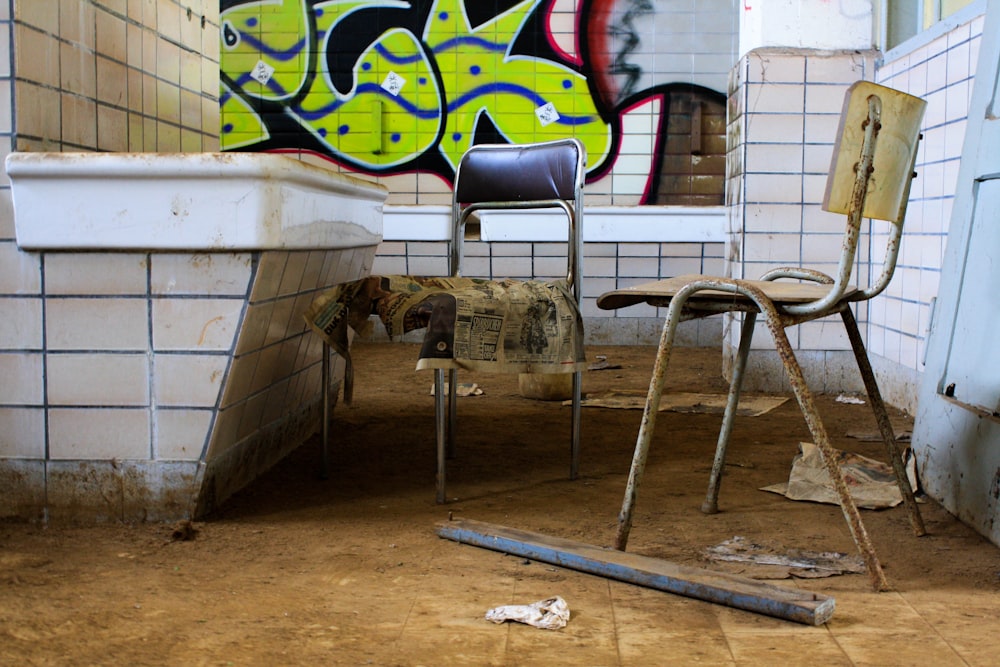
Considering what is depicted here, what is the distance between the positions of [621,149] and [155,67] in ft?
13.0

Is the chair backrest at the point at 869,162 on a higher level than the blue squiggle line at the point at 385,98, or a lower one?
lower

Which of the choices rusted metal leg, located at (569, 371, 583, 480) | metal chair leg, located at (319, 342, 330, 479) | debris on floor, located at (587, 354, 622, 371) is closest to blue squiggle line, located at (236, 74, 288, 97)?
debris on floor, located at (587, 354, 622, 371)

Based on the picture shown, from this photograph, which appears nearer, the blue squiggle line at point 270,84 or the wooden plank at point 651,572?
the wooden plank at point 651,572

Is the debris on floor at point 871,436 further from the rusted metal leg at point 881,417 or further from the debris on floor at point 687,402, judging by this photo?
the rusted metal leg at point 881,417

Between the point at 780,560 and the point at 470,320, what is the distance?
0.83 m

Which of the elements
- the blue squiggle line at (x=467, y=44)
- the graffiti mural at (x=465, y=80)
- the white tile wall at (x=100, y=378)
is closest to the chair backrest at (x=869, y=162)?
the white tile wall at (x=100, y=378)

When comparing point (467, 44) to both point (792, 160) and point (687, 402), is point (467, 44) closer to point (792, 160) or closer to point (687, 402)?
point (792, 160)

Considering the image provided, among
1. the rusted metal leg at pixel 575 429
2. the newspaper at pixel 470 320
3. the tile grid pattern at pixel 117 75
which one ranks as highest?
the tile grid pattern at pixel 117 75

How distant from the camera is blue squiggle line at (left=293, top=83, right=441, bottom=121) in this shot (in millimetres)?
6227

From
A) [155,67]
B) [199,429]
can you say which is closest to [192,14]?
[155,67]

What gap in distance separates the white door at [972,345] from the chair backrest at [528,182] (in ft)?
2.98

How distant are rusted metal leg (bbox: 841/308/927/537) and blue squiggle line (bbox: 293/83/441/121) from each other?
4542mm

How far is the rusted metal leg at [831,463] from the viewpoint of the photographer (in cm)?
174

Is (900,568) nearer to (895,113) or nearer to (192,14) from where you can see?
(895,113)
